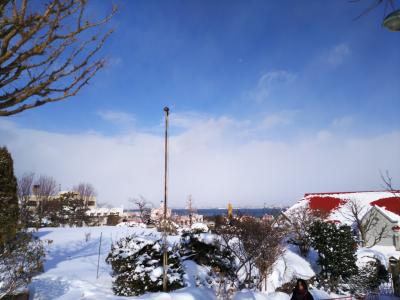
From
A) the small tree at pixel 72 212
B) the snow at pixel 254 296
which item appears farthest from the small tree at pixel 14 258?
the small tree at pixel 72 212

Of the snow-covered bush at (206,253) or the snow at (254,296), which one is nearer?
the snow at (254,296)

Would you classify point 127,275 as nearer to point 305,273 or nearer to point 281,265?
point 281,265

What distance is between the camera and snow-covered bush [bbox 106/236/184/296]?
33.1ft

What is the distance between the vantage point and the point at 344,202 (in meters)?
31.2

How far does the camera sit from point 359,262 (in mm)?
20391

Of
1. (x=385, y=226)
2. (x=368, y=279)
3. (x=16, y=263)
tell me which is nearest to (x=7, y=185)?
(x=16, y=263)

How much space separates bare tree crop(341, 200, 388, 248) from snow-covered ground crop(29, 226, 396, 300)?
13.8 ft

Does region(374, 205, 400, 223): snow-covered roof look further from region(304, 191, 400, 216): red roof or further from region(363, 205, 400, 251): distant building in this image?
region(304, 191, 400, 216): red roof

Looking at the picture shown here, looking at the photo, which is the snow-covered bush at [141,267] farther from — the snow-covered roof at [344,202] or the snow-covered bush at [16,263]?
the snow-covered roof at [344,202]

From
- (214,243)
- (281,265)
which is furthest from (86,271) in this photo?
(281,265)

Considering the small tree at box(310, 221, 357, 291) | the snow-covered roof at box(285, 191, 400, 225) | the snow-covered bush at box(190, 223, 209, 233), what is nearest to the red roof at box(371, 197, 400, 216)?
the snow-covered roof at box(285, 191, 400, 225)

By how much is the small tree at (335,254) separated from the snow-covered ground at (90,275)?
0.97 metres

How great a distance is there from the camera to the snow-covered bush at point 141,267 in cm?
1009

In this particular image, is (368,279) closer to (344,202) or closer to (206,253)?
(206,253)
